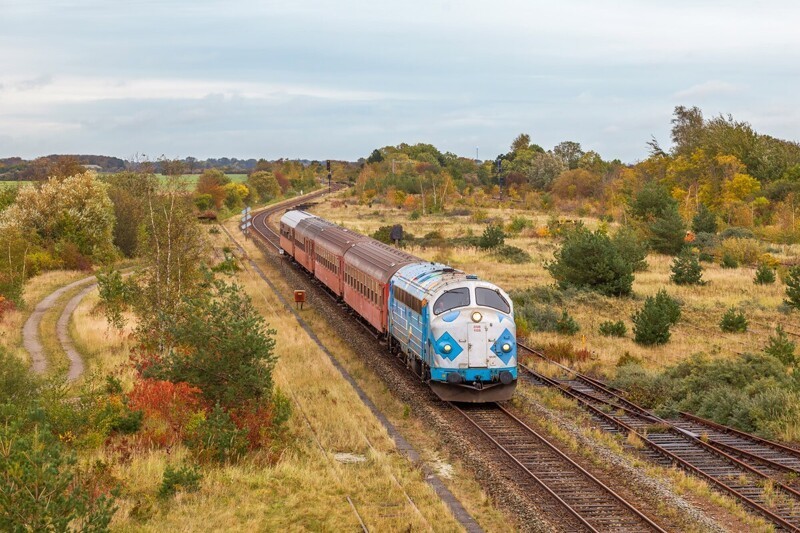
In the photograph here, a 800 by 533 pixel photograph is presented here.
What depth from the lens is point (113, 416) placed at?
19203mm

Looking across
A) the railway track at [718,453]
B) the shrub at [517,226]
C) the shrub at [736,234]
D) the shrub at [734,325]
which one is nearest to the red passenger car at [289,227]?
the shrub at [734,325]

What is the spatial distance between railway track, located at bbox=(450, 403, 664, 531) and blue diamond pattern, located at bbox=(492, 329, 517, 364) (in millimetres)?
1514

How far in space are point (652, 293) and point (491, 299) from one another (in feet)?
83.8

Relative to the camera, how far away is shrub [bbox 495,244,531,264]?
61344 mm

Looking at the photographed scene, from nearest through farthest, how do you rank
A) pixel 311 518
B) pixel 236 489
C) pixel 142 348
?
pixel 311 518 < pixel 236 489 < pixel 142 348

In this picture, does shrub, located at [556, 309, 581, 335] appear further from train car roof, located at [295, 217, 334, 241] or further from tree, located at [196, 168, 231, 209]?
tree, located at [196, 168, 231, 209]

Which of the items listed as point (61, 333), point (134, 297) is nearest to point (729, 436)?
point (134, 297)

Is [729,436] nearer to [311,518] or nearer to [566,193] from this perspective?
[311,518]

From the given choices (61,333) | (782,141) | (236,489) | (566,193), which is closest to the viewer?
(236,489)

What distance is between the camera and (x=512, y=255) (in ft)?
207

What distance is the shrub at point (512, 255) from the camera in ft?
201

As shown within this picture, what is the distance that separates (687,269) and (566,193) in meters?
91.7

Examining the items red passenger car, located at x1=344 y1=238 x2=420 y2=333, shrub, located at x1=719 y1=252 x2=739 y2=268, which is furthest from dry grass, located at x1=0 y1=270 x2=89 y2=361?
shrub, located at x1=719 y1=252 x2=739 y2=268

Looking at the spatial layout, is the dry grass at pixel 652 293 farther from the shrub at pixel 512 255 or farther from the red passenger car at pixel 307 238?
the red passenger car at pixel 307 238
